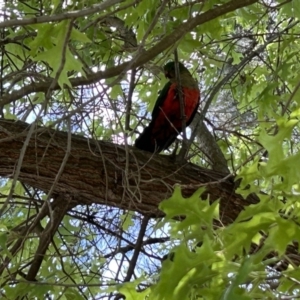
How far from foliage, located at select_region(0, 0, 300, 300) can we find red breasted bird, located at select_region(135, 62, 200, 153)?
9 cm

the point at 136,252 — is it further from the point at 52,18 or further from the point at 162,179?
the point at 52,18

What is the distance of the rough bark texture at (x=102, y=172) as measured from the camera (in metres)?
1.92

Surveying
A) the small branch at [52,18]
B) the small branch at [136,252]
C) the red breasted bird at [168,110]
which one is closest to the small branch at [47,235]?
the small branch at [136,252]

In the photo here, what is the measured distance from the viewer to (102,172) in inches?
79.7

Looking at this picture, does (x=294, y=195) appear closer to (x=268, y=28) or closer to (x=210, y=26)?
(x=210, y=26)

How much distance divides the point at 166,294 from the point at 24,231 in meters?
1.15

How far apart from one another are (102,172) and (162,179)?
21cm

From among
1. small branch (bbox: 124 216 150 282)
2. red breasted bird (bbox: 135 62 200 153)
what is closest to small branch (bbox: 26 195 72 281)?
small branch (bbox: 124 216 150 282)

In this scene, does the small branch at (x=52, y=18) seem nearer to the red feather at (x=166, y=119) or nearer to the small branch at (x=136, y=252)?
the small branch at (x=136, y=252)

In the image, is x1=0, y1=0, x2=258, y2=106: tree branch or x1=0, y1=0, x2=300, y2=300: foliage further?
x1=0, y1=0, x2=258, y2=106: tree branch

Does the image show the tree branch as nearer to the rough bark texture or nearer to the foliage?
the foliage

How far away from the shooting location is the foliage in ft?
3.51

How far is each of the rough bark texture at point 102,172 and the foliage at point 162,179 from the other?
0.18ft

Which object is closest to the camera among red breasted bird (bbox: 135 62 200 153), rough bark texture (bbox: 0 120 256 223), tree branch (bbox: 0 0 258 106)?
tree branch (bbox: 0 0 258 106)
